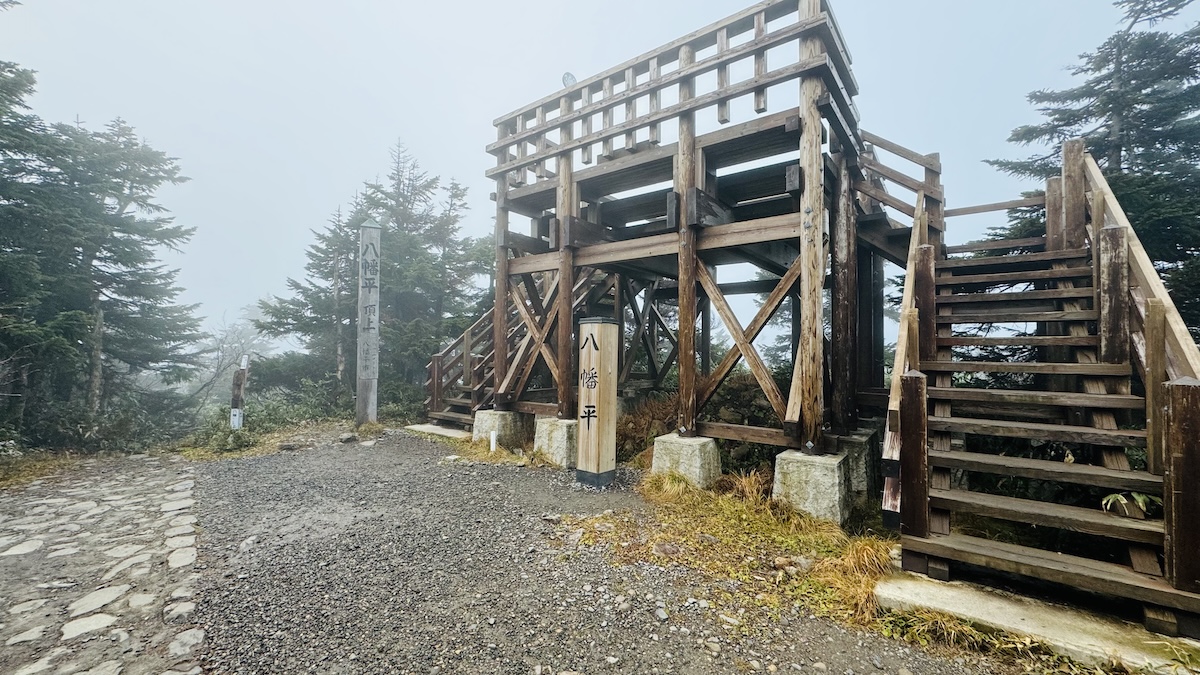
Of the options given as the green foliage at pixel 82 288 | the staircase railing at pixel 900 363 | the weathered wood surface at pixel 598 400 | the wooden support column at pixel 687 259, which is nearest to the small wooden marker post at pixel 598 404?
the weathered wood surface at pixel 598 400

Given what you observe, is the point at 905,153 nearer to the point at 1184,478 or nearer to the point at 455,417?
the point at 1184,478

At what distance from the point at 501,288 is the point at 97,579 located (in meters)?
5.81

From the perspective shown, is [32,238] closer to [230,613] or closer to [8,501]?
[8,501]

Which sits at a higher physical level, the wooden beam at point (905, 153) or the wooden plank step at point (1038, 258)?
the wooden beam at point (905, 153)

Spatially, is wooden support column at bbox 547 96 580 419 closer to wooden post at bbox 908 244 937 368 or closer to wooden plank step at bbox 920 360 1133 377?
wooden post at bbox 908 244 937 368

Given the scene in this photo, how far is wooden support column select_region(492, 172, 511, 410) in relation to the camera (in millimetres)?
8087

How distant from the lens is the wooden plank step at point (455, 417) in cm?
964

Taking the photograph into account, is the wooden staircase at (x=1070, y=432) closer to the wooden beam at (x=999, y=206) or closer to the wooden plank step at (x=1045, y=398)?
the wooden plank step at (x=1045, y=398)

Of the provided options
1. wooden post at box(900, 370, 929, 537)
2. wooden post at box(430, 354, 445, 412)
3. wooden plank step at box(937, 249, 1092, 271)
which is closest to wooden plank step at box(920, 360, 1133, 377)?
wooden post at box(900, 370, 929, 537)

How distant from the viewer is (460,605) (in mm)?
3057

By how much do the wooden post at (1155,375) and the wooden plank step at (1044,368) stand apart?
79cm

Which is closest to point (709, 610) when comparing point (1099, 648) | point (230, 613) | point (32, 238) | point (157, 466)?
point (1099, 648)

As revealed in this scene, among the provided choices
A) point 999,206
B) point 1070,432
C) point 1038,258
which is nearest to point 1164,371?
point 1070,432

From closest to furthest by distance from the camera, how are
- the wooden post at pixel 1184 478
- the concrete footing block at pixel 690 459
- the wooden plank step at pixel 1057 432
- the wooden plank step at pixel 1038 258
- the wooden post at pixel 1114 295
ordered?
1. the wooden post at pixel 1184 478
2. the wooden plank step at pixel 1057 432
3. the wooden post at pixel 1114 295
4. the wooden plank step at pixel 1038 258
5. the concrete footing block at pixel 690 459
